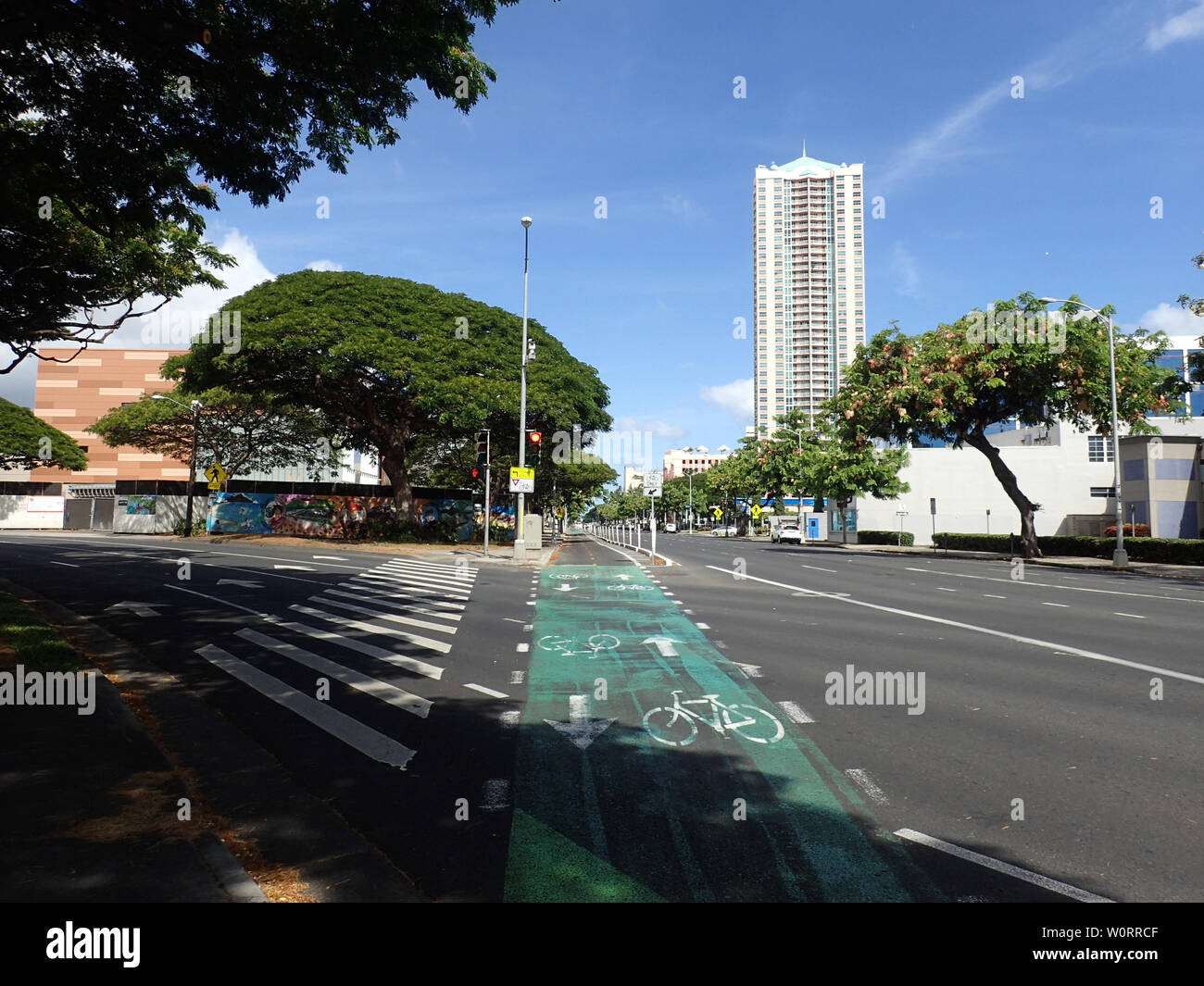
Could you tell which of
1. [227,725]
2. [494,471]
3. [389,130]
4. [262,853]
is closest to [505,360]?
[494,471]

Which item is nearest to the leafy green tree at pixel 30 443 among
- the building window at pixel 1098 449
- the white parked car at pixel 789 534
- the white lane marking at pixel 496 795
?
the white parked car at pixel 789 534

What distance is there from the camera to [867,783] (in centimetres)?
504

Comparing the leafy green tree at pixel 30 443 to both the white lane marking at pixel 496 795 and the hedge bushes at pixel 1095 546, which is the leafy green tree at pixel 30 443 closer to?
the hedge bushes at pixel 1095 546

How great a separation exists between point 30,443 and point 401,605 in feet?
197

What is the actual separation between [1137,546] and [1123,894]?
35992 mm

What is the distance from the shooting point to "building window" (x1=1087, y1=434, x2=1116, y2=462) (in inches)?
2079

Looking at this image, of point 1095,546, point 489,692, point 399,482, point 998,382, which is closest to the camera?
point 489,692

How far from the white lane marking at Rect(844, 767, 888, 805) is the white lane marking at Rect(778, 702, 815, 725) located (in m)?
1.25

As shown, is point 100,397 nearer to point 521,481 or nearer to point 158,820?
point 521,481

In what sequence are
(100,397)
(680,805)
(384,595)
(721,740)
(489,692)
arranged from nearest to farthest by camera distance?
(680,805)
(721,740)
(489,692)
(384,595)
(100,397)

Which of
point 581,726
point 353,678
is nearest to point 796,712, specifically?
point 581,726

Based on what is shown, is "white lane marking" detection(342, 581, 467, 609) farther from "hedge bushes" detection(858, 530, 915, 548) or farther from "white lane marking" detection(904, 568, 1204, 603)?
"hedge bushes" detection(858, 530, 915, 548)

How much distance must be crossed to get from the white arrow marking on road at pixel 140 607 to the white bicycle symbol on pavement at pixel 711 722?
9642mm
